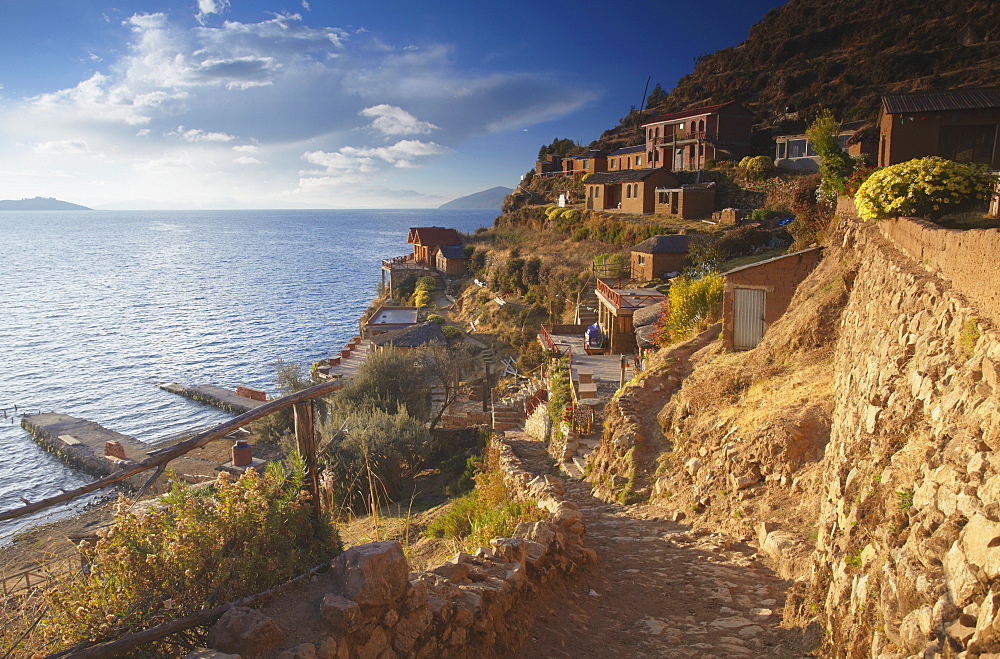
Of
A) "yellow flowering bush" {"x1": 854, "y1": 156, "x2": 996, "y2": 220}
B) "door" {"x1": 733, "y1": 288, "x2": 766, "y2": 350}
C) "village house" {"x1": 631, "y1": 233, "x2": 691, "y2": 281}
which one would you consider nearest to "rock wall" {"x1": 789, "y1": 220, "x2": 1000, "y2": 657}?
"yellow flowering bush" {"x1": 854, "y1": 156, "x2": 996, "y2": 220}

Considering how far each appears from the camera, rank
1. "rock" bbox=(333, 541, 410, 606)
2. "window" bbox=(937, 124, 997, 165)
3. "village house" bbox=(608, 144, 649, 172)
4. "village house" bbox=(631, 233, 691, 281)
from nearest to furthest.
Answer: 1. "rock" bbox=(333, 541, 410, 606)
2. "window" bbox=(937, 124, 997, 165)
3. "village house" bbox=(631, 233, 691, 281)
4. "village house" bbox=(608, 144, 649, 172)

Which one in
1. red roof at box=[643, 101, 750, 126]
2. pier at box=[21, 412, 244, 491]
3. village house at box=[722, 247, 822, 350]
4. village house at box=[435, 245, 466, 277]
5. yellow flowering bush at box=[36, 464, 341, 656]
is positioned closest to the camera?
yellow flowering bush at box=[36, 464, 341, 656]

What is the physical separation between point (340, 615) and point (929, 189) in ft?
31.4

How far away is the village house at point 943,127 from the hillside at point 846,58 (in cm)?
3982

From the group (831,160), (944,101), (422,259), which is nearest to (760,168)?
(944,101)

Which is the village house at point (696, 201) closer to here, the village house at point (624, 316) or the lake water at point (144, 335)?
the village house at point (624, 316)

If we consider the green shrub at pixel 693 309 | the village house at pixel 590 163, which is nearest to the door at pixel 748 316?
the green shrub at pixel 693 309

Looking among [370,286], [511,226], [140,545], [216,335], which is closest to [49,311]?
[216,335]

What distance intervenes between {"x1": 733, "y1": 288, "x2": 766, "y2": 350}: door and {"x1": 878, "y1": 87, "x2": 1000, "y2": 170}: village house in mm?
5715

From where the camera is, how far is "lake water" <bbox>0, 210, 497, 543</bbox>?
32875 mm

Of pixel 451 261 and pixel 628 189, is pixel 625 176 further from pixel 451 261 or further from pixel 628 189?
pixel 451 261

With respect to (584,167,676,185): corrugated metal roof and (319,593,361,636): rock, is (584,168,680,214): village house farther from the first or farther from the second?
(319,593,361,636): rock

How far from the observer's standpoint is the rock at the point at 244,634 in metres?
4.44

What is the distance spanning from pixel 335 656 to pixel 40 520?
80.8 ft
